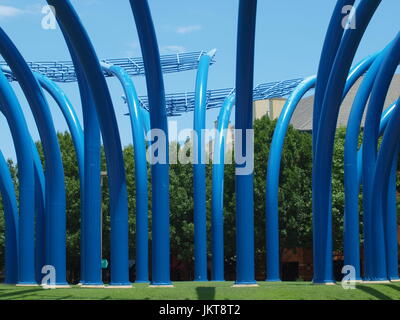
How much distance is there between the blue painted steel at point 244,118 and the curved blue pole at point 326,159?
2.03 m

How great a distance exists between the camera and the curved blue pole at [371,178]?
67.5 ft

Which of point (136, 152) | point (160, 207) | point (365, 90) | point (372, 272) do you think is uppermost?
point (365, 90)

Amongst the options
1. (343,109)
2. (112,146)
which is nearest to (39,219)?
(112,146)

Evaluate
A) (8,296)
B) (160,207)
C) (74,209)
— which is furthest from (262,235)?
(8,296)

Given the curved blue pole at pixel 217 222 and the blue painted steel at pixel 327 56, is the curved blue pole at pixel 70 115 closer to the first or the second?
the curved blue pole at pixel 217 222

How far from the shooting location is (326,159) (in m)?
19.5

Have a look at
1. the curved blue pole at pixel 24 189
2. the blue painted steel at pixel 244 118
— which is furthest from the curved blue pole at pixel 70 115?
the blue painted steel at pixel 244 118

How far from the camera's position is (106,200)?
41281 millimetres

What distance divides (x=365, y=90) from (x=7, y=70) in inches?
492

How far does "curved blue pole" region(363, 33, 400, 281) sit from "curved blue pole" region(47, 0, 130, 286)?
667 cm

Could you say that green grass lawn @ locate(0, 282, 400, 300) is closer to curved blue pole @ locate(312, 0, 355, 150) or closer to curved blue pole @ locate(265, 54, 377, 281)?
curved blue pole @ locate(312, 0, 355, 150)

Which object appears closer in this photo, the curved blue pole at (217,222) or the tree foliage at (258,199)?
the curved blue pole at (217,222)

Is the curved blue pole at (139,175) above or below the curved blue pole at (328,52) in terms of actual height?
below
